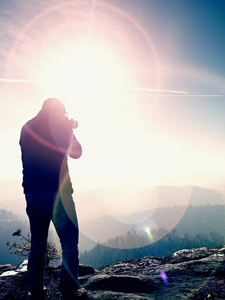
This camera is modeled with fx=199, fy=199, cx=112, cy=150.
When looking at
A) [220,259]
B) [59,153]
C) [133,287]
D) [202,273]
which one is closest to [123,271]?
[133,287]

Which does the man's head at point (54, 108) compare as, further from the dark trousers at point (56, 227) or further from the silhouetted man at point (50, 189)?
the dark trousers at point (56, 227)

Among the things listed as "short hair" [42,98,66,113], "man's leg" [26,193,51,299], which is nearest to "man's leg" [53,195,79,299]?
"man's leg" [26,193,51,299]

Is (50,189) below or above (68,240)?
above

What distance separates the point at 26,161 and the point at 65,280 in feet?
8.36

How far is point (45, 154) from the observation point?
14.0ft

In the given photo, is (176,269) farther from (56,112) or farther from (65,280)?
(56,112)

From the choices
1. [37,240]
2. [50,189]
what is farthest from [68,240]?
[50,189]

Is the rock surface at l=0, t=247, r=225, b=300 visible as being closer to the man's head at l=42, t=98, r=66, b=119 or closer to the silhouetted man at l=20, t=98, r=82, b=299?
the silhouetted man at l=20, t=98, r=82, b=299

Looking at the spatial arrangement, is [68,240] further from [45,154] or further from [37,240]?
[45,154]

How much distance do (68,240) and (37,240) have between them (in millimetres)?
748

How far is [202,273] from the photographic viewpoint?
5363mm

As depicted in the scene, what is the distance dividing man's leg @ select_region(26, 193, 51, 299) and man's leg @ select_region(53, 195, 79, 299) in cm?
34

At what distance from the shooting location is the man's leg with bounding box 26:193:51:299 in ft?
13.5

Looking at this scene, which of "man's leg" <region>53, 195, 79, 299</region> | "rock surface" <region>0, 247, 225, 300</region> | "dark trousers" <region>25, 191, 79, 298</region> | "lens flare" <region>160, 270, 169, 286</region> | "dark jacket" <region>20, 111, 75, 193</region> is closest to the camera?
"man's leg" <region>53, 195, 79, 299</region>
